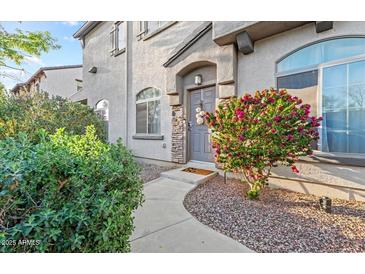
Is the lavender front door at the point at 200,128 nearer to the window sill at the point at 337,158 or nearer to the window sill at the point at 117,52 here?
the window sill at the point at 337,158

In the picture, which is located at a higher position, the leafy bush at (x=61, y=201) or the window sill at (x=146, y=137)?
the window sill at (x=146, y=137)

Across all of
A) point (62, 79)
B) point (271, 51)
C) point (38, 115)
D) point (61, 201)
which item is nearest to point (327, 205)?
point (271, 51)

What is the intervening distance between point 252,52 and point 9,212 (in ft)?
16.8

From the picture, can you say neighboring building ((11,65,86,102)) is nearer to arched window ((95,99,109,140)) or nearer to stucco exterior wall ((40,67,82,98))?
stucco exterior wall ((40,67,82,98))

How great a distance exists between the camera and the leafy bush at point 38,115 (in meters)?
3.13

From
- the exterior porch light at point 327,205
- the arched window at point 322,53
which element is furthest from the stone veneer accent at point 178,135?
the exterior porch light at point 327,205

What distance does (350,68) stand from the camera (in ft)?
11.4

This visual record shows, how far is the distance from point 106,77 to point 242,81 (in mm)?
7594

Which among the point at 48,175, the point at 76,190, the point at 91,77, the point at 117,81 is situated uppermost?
the point at 91,77

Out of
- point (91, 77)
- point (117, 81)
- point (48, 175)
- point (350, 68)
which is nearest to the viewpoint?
A: point (48, 175)

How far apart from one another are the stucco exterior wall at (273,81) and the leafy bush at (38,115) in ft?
13.7
